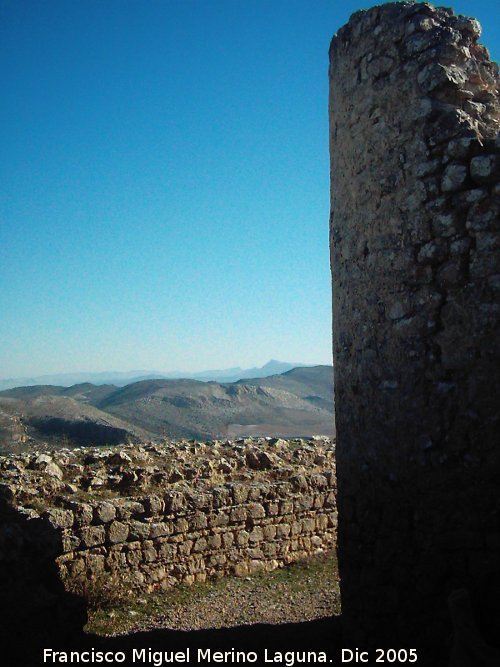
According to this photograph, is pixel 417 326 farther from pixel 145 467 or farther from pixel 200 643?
pixel 145 467

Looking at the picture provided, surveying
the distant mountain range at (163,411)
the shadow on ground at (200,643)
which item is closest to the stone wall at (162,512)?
the shadow on ground at (200,643)

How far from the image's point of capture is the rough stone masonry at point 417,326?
312cm

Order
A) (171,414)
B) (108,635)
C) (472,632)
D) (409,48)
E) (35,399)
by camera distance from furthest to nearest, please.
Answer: (171,414) < (35,399) < (108,635) < (409,48) < (472,632)

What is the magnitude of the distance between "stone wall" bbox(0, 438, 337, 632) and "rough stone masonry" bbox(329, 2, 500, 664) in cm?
277

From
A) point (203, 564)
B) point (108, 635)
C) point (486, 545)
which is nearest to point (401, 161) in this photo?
point (486, 545)

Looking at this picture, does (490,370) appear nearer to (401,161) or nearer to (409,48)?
(401,161)

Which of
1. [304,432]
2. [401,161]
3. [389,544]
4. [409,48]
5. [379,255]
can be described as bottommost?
[304,432]

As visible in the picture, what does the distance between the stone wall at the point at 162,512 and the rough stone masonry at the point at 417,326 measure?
9.10ft

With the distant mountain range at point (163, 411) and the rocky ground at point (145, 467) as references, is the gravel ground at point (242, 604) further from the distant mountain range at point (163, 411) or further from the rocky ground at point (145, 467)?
Answer: the distant mountain range at point (163, 411)

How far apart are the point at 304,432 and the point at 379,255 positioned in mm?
20341

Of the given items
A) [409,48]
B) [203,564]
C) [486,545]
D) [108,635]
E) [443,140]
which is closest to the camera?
[486,545]

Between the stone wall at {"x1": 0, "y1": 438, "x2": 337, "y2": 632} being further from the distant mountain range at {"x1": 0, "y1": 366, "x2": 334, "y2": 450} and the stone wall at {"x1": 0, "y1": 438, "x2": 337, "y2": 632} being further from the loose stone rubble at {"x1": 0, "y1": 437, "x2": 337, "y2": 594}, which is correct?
the distant mountain range at {"x1": 0, "y1": 366, "x2": 334, "y2": 450}

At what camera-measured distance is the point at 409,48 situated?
360cm

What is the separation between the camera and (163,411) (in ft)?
74.3
